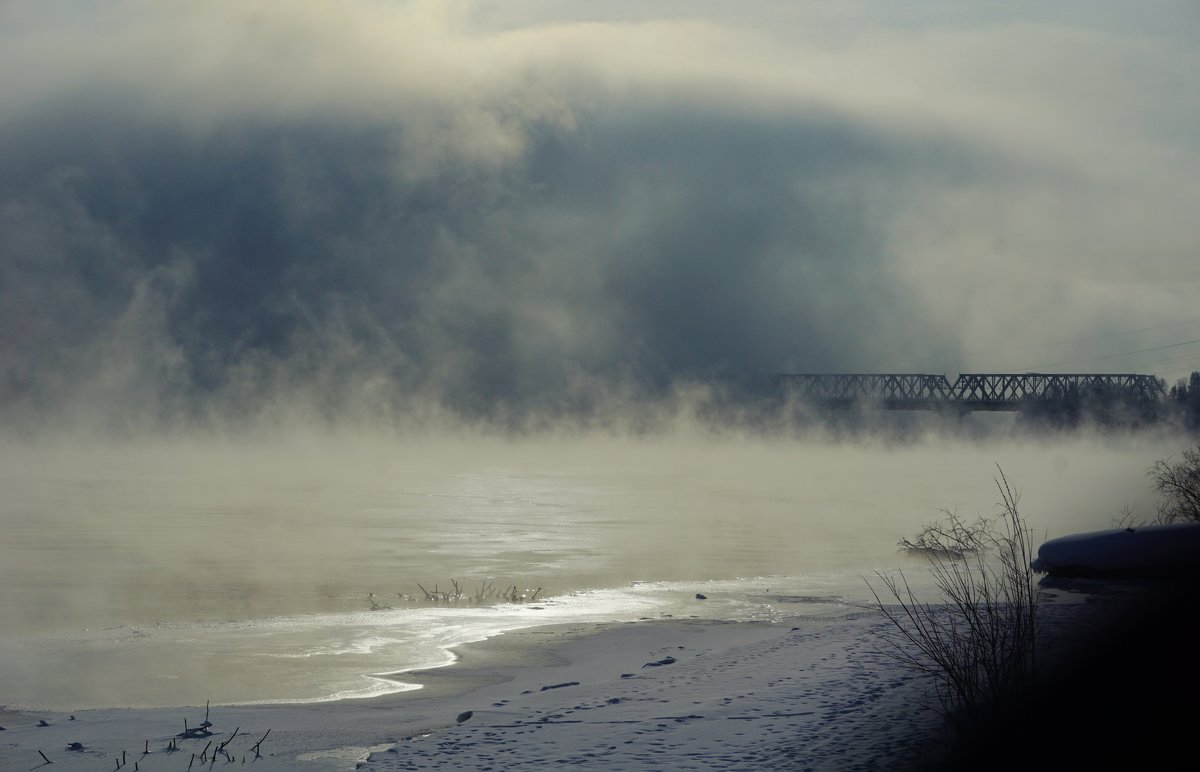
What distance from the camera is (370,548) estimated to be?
34.8 meters

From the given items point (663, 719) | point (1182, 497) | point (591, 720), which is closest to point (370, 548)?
point (1182, 497)

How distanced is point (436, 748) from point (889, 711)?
4.40m

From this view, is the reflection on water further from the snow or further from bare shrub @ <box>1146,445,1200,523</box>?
bare shrub @ <box>1146,445,1200,523</box>

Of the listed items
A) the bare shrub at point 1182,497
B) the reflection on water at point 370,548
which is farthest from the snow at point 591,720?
the bare shrub at point 1182,497

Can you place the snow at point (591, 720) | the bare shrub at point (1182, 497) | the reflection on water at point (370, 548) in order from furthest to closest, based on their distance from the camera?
the bare shrub at point (1182, 497), the reflection on water at point (370, 548), the snow at point (591, 720)

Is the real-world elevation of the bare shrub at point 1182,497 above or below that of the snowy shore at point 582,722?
above

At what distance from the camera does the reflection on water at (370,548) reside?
17.6 m

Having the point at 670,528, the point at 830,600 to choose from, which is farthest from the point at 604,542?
the point at 830,600

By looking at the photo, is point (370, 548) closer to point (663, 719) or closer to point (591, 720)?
point (591, 720)

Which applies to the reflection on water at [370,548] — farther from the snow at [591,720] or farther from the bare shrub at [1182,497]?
the bare shrub at [1182,497]

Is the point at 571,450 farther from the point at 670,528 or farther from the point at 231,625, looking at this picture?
the point at 231,625

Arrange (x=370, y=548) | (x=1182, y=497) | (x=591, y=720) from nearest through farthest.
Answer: (x=591, y=720) < (x=1182, y=497) < (x=370, y=548)

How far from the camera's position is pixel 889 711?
11703 mm

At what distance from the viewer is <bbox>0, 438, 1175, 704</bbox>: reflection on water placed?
57.6ft
